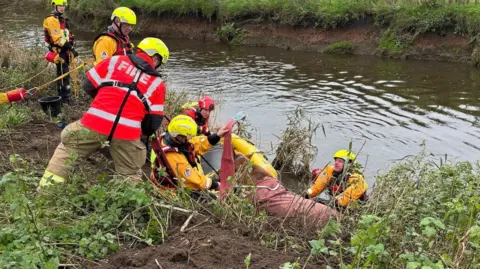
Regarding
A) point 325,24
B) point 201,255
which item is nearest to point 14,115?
point 201,255

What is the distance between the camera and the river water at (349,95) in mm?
9078

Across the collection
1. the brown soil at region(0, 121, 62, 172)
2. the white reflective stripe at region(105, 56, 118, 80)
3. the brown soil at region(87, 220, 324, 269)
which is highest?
the white reflective stripe at region(105, 56, 118, 80)

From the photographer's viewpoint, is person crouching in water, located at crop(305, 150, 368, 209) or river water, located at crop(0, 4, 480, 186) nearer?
person crouching in water, located at crop(305, 150, 368, 209)

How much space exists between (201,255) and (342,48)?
14977mm

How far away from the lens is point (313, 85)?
43.5 ft

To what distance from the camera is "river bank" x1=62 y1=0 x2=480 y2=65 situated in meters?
15.8

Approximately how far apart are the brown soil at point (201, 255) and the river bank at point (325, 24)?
13.6 m

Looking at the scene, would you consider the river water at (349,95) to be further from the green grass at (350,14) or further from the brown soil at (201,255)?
the brown soil at (201,255)

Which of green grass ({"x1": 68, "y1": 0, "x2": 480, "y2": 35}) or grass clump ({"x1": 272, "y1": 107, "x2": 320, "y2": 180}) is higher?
green grass ({"x1": 68, "y1": 0, "x2": 480, "y2": 35})

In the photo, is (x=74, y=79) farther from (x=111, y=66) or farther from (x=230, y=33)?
(x=230, y=33)

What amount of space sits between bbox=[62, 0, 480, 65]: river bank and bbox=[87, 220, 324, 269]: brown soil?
1363 centimetres

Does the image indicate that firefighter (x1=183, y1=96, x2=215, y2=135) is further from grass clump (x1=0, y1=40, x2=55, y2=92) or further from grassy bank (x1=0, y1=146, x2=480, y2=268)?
grass clump (x1=0, y1=40, x2=55, y2=92)

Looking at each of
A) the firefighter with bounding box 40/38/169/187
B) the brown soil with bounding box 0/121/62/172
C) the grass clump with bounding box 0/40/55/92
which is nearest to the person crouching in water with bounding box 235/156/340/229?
the firefighter with bounding box 40/38/169/187

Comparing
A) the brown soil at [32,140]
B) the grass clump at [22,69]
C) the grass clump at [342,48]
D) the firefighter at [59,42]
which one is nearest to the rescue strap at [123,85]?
the brown soil at [32,140]
